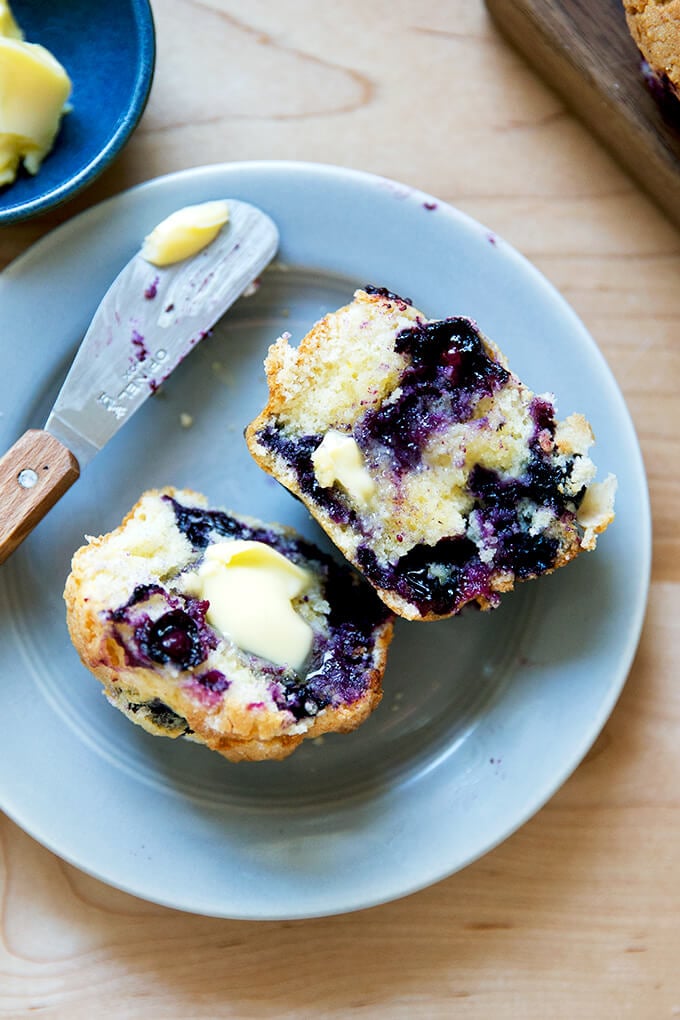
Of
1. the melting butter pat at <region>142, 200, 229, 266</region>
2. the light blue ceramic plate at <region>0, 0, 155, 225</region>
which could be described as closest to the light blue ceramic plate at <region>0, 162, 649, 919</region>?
the melting butter pat at <region>142, 200, 229, 266</region>

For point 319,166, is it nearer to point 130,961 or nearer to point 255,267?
point 255,267

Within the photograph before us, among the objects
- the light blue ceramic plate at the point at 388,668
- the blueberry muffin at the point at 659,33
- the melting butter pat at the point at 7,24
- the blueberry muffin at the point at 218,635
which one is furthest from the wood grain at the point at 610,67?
the blueberry muffin at the point at 218,635

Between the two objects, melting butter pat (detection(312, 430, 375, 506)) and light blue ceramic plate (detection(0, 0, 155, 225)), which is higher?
light blue ceramic plate (detection(0, 0, 155, 225))

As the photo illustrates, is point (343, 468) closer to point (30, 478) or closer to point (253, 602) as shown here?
point (253, 602)

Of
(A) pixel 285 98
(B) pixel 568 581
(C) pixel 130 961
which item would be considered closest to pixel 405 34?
(A) pixel 285 98

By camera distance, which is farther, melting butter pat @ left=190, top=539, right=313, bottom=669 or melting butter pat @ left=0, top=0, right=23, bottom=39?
Result: melting butter pat @ left=0, top=0, right=23, bottom=39

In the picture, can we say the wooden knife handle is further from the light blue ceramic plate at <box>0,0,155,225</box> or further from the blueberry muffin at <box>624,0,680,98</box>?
the blueberry muffin at <box>624,0,680,98</box>

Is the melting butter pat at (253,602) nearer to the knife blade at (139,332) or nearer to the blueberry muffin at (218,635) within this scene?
the blueberry muffin at (218,635)
